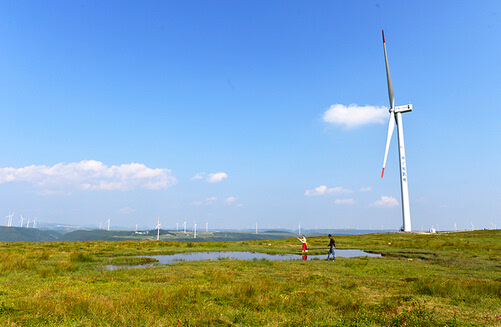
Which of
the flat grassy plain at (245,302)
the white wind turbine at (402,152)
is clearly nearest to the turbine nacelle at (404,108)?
the white wind turbine at (402,152)

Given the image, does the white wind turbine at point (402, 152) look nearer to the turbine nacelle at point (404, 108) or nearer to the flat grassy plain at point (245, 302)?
the turbine nacelle at point (404, 108)

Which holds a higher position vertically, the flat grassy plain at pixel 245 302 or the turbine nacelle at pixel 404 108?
the turbine nacelle at pixel 404 108

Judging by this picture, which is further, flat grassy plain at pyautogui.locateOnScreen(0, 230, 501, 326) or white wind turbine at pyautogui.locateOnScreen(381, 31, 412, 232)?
white wind turbine at pyautogui.locateOnScreen(381, 31, 412, 232)

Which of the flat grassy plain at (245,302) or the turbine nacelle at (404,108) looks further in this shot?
the turbine nacelle at (404,108)

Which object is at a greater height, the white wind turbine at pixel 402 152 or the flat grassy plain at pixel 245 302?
the white wind turbine at pixel 402 152

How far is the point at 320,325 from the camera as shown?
9227 millimetres

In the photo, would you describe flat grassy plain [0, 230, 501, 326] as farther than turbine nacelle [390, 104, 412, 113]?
No

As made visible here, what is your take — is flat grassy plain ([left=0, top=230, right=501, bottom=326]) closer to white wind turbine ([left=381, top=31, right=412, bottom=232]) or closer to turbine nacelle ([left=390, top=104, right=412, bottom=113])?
white wind turbine ([left=381, top=31, right=412, bottom=232])

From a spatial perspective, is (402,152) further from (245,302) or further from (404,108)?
(245,302)

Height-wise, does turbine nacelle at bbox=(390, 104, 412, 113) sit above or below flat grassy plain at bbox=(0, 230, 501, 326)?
above

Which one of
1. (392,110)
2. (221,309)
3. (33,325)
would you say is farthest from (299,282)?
(392,110)

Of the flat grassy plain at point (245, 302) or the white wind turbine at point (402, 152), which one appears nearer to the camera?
the flat grassy plain at point (245, 302)

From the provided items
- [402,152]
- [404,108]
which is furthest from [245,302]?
[404,108]

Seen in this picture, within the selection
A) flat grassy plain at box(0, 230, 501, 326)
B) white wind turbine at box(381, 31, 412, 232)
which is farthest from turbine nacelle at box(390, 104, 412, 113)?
flat grassy plain at box(0, 230, 501, 326)
